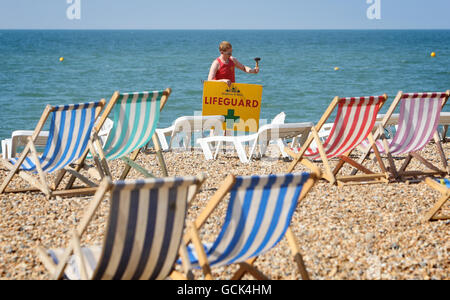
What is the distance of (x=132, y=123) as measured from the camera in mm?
5488

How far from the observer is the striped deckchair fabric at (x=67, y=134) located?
204 inches

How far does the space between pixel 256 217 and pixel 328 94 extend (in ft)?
80.8

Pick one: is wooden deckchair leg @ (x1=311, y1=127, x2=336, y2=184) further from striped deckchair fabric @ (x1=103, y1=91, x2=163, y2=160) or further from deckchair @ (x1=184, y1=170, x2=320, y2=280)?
deckchair @ (x1=184, y1=170, x2=320, y2=280)

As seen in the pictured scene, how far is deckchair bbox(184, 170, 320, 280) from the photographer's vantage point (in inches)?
→ 115

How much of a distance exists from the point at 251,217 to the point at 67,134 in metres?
2.75

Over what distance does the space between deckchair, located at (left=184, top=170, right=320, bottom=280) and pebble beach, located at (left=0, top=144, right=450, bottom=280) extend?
0.59 metres

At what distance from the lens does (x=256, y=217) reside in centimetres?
303

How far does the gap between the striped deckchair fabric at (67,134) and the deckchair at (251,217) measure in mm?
2402

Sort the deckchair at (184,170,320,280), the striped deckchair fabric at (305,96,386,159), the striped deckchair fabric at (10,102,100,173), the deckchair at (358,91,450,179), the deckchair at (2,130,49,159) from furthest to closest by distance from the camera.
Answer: the deckchair at (2,130,49,159) < the deckchair at (358,91,450,179) < the striped deckchair fabric at (305,96,386,159) < the striped deckchair fabric at (10,102,100,173) < the deckchair at (184,170,320,280)

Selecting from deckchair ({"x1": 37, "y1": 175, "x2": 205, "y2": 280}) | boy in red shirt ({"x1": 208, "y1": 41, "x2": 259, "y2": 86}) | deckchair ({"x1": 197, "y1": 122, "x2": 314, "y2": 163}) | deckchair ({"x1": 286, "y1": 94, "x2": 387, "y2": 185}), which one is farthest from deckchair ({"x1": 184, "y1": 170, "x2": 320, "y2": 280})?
boy in red shirt ({"x1": 208, "y1": 41, "x2": 259, "y2": 86})

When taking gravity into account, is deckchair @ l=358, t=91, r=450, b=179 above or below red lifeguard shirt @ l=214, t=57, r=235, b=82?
below

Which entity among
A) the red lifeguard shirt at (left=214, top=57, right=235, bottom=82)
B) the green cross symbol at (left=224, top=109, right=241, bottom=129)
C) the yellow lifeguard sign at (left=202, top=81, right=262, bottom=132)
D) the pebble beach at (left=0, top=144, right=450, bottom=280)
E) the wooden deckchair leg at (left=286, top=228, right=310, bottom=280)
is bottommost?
the pebble beach at (left=0, top=144, right=450, bottom=280)

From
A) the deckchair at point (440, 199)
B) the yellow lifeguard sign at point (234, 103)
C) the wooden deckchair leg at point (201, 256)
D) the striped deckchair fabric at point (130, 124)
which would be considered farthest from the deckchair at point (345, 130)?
the wooden deckchair leg at point (201, 256)
